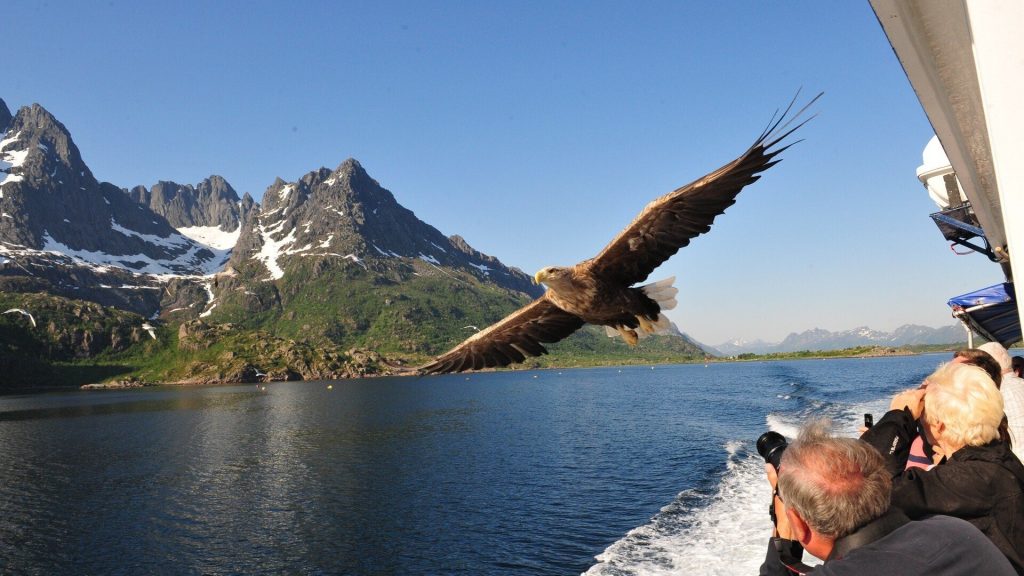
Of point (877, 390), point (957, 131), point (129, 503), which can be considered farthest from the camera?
point (877, 390)

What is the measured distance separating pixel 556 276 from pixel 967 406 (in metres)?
4.70

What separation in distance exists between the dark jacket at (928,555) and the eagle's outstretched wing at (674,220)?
12.8 ft

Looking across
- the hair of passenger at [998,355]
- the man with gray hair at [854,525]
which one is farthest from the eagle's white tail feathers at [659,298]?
the man with gray hair at [854,525]

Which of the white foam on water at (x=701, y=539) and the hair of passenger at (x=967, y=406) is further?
the white foam on water at (x=701, y=539)

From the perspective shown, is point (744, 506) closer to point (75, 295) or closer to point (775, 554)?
point (775, 554)

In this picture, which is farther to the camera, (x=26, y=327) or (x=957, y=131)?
(x=26, y=327)

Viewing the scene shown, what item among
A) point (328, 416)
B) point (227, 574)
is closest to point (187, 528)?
point (227, 574)

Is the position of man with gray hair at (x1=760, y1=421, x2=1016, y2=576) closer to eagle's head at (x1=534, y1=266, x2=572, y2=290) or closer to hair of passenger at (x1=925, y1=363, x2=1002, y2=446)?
hair of passenger at (x1=925, y1=363, x2=1002, y2=446)

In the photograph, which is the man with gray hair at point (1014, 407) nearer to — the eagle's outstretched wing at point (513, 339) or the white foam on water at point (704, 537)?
the eagle's outstretched wing at point (513, 339)

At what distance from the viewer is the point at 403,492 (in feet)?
89.2

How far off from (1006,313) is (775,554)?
38.3ft

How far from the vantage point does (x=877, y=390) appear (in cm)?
5616

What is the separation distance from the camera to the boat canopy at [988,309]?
30.3 feet

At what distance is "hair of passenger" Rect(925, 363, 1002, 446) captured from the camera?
2.75 m
